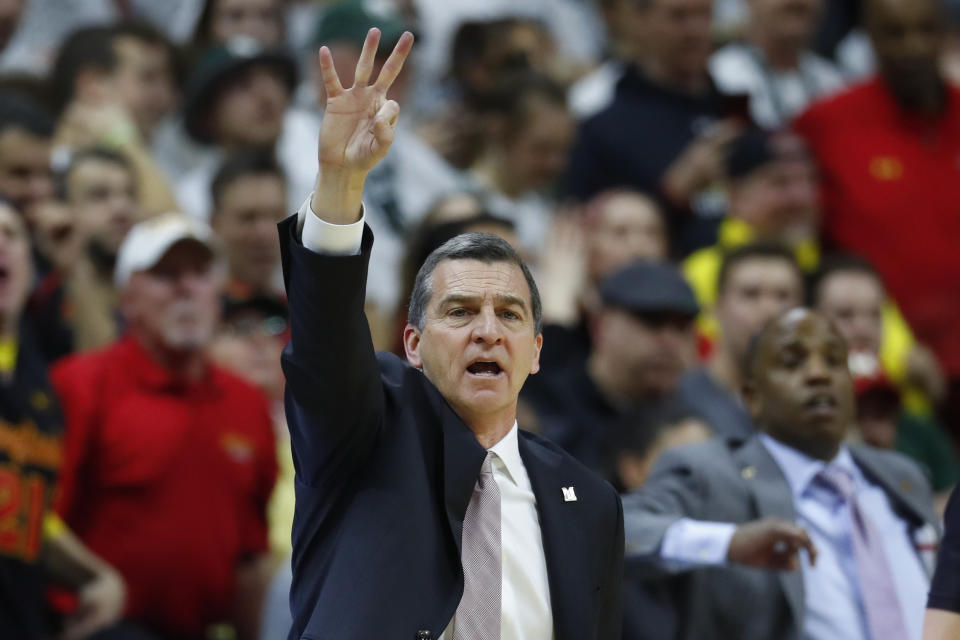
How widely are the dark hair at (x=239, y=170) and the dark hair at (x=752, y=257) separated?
77.5 inches

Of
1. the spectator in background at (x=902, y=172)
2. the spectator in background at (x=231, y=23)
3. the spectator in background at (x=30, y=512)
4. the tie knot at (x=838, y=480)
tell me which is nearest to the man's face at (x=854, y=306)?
the spectator in background at (x=902, y=172)

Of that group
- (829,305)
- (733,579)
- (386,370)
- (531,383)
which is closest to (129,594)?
(531,383)

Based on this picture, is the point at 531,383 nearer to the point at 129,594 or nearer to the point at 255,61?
the point at 129,594

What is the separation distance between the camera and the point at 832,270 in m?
6.86

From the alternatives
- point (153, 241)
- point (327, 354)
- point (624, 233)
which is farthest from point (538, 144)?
point (327, 354)

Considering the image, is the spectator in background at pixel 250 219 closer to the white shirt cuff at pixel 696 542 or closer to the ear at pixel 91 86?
the ear at pixel 91 86

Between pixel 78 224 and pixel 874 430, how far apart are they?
3.22 metres

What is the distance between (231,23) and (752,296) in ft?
11.2

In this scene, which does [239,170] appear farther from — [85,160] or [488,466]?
[488,466]

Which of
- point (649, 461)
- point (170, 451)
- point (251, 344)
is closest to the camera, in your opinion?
point (649, 461)

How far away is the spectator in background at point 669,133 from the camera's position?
7.75 metres

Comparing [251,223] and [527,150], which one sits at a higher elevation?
[527,150]

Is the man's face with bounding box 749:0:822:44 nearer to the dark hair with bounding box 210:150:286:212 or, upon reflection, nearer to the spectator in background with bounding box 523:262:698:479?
the spectator in background with bounding box 523:262:698:479

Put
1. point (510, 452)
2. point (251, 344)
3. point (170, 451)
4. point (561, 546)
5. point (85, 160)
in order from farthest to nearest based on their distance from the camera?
1. point (251, 344)
2. point (85, 160)
3. point (170, 451)
4. point (510, 452)
5. point (561, 546)
